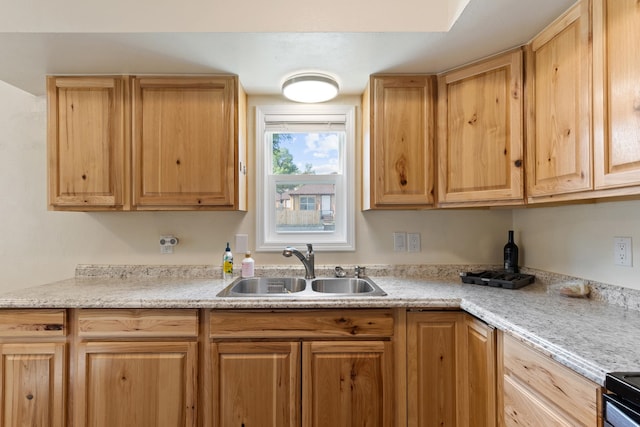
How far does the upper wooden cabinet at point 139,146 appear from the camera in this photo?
177 cm

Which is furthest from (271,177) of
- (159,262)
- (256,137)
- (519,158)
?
(519,158)

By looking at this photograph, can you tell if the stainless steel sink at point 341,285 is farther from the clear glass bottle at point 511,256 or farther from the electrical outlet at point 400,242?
the clear glass bottle at point 511,256

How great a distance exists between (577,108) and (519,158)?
33 centimetres

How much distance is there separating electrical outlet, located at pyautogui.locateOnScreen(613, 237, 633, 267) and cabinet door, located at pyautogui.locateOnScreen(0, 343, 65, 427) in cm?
250

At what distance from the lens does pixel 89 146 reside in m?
1.78


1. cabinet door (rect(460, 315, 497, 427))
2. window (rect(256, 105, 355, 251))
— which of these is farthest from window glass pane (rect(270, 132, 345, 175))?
cabinet door (rect(460, 315, 497, 427))

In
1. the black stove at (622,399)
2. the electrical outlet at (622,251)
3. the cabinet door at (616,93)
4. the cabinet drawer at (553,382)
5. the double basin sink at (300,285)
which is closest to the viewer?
the black stove at (622,399)

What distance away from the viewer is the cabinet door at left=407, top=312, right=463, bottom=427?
4.77 ft

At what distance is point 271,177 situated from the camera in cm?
218

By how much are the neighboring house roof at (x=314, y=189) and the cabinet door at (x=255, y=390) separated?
1083 mm

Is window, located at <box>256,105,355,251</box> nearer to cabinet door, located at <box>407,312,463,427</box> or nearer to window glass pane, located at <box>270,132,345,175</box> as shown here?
window glass pane, located at <box>270,132,345,175</box>

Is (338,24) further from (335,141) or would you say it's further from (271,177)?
(271,177)

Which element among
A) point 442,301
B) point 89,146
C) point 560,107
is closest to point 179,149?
point 89,146

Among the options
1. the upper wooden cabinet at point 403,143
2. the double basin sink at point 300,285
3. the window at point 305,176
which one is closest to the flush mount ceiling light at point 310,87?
the window at point 305,176
